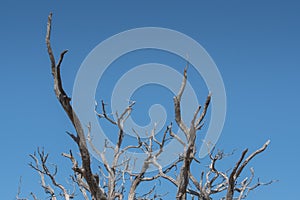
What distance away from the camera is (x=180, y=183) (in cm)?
479

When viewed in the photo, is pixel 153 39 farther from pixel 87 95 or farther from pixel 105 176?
pixel 105 176

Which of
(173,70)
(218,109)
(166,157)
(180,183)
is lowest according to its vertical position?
(180,183)

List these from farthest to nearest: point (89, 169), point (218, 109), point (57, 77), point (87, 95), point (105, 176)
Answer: point (105, 176)
point (87, 95)
point (218, 109)
point (89, 169)
point (57, 77)

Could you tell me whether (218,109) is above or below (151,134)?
below

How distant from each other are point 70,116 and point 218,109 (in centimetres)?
336

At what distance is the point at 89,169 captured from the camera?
441cm

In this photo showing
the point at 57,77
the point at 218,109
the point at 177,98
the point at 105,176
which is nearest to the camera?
the point at 57,77

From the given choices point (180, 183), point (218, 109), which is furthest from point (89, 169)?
point (218, 109)

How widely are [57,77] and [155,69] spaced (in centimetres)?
544

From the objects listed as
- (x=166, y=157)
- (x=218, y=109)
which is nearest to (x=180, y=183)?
(x=218, y=109)

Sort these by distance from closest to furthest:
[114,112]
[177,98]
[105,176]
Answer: [177,98]
[114,112]
[105,176]

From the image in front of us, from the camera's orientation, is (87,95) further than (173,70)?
No

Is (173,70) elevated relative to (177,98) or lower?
→ elevated

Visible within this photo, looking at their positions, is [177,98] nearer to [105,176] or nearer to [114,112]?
[114,112]
